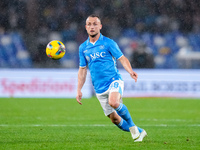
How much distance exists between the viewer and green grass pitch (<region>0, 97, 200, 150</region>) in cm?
637

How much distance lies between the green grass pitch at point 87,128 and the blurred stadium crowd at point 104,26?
7842mm

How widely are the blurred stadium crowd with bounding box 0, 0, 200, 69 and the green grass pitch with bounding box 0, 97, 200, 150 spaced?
25.7ft

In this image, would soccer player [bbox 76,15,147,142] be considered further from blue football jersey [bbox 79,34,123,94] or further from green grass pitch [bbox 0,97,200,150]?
green grass pitch [bbox 0,97,200,150]

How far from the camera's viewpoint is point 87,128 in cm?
880

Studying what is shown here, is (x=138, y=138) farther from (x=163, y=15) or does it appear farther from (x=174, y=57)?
(x=163, y=15)

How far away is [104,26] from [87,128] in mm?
15143

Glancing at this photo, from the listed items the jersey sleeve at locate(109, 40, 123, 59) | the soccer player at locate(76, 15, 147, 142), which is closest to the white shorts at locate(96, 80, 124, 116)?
the soccer player at locate(76, 15, 147, 142)

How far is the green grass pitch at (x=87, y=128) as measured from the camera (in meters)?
6.37

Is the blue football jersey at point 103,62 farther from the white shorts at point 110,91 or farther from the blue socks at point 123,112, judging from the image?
the blue socks at point 123,112

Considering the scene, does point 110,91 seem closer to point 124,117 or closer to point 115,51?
point 124,117

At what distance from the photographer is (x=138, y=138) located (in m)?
6.72

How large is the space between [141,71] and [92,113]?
619 cm

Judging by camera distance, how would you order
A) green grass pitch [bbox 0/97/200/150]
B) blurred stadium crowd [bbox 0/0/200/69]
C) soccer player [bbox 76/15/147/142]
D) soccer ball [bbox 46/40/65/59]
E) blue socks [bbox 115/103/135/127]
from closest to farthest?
1. green grass pitch [bbox 0/97/200/150]
2. blue socks [bbox 115/103/135/127]
3. soccer player [bbox 76/15/147/142]
4. soccer ball [bbox 46/40/65/59]
5. blurred stadium crowd [bbox 0/0/200/69]

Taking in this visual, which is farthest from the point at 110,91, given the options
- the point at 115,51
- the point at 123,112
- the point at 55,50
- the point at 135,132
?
the point at 55,50
